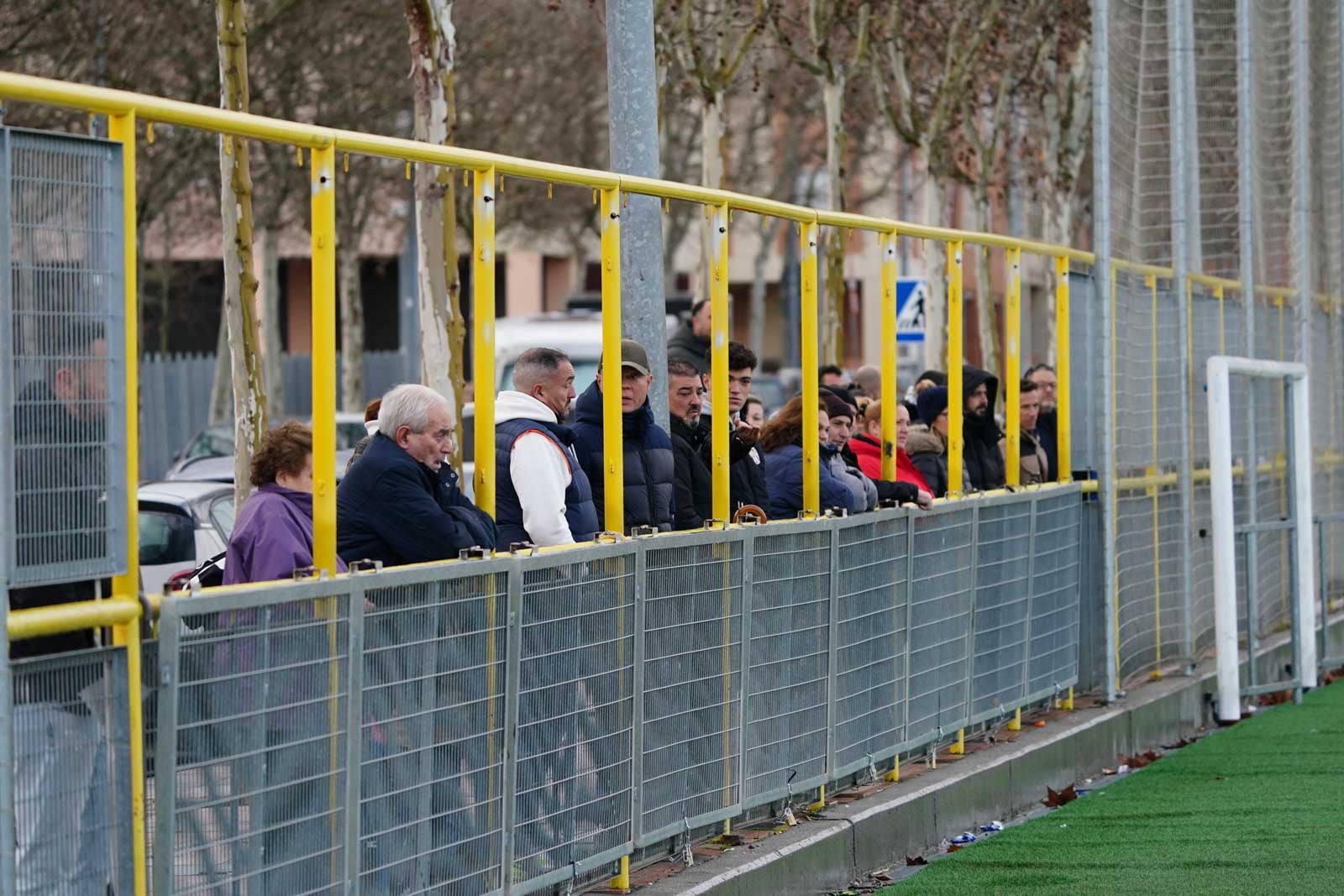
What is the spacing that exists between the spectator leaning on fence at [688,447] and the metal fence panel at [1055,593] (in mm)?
3393

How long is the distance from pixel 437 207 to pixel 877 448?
20.9 ft

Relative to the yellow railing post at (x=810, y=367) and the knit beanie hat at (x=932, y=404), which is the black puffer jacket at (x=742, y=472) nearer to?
the yellow railing post at (x=810, y=367)

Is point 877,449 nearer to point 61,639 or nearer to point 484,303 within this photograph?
point 484,303

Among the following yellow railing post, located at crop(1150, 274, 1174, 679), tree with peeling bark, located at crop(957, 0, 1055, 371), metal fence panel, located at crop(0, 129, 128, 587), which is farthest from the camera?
tree with peeling bark, located at crop(957, 0, 1055, 371)

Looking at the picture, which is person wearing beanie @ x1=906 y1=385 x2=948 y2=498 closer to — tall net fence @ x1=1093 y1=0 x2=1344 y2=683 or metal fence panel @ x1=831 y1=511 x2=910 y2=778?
metal fence panel @ x1=831 y1=511 x2=910 y2=778

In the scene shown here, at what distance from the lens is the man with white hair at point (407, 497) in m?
6.72

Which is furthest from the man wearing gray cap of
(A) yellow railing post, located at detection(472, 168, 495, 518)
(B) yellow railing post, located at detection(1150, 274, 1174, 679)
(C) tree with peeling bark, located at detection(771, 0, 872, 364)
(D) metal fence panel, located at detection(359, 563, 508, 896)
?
(C) tree with peeling bark, located at detection(771, 0, 872, 364)

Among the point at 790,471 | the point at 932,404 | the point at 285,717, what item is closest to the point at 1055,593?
the point at 932,404

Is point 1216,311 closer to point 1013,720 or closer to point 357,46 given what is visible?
point 1013,720

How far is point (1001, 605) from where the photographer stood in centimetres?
1146

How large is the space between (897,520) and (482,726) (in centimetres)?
368

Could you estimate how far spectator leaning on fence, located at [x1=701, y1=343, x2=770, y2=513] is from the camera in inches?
354

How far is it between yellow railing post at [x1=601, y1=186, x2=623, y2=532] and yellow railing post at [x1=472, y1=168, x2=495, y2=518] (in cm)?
67

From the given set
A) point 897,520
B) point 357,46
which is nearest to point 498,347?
point 357,46
